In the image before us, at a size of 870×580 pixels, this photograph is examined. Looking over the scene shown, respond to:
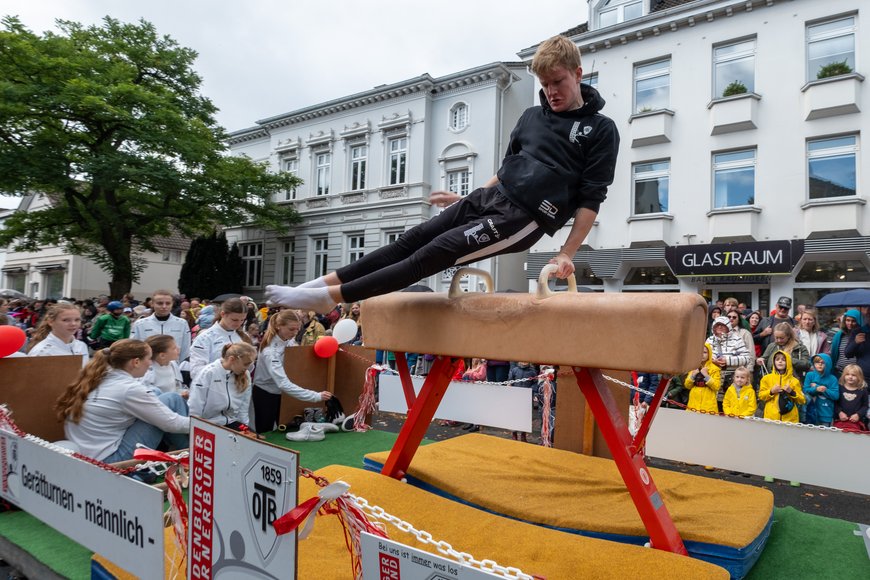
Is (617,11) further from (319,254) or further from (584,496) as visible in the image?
(584,496)

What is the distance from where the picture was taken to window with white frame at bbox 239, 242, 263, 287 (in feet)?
79.5

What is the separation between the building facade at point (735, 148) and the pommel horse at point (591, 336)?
11755mm

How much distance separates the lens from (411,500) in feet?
9.94

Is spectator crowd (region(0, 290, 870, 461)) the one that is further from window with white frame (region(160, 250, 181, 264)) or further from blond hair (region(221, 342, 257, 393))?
window with white frame (region(160, 250, 181, 264))

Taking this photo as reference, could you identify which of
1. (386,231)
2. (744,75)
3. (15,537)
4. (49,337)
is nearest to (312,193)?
(386,231)

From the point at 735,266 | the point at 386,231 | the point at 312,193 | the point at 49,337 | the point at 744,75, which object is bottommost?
the point at 49,337

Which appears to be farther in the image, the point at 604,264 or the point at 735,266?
the point at 604,264

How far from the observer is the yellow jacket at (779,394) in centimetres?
561

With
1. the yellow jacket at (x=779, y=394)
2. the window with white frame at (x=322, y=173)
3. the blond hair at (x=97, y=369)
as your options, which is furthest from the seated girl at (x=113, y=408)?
the window with white frame at (x=322, y=173)

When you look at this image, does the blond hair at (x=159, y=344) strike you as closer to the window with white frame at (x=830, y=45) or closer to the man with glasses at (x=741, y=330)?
the man with glasses at (x=741, y=330)

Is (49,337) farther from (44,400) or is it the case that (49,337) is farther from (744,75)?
(744,75)

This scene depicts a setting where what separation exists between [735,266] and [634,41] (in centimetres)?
691

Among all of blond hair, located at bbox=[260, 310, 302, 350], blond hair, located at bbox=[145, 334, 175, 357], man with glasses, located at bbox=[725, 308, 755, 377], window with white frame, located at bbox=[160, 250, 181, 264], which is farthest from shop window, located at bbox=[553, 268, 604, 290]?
window with white frame, located at bbox=[160, 250, 181, 264]

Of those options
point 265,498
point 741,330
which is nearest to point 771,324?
point 741,330
